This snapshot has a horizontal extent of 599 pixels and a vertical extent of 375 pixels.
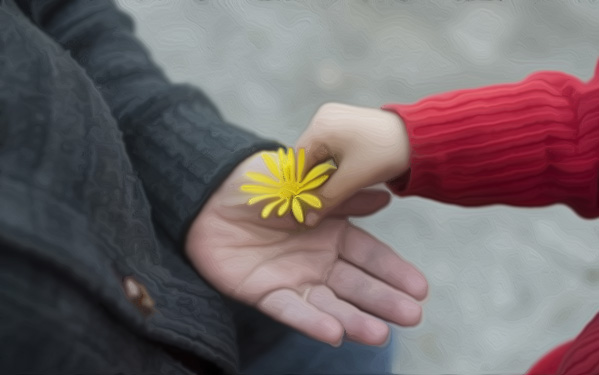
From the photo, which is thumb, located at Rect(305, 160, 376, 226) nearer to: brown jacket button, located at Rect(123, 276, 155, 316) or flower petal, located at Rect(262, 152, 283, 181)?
flower petal, located at Rect(262, 152, 283, 181)

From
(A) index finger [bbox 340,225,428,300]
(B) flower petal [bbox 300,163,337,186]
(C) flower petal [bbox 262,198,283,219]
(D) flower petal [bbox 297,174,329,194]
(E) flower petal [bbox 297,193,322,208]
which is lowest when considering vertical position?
(A) index finger [bbox 340,225,428,300]

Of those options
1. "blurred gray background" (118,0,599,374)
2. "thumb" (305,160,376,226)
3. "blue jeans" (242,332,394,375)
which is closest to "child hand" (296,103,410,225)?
"thumb" (305,160,376,226)

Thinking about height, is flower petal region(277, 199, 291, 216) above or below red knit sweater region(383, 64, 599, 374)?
below

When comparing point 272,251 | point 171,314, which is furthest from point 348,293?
point 171,314

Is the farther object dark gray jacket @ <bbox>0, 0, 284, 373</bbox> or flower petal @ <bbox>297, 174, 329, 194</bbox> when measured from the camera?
flower petal @ <bbox>297, 174, 329, 194</bbox>

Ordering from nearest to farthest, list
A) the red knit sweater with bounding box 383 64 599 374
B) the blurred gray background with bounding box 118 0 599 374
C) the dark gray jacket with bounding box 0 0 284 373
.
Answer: the dark gray jacket with bounding box 0 0 284 373
the red knit sweater with bounding box 383 64 599 374
the blurred gray background with bounding box 118 0 599 374

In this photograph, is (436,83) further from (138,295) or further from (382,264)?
(138,295)

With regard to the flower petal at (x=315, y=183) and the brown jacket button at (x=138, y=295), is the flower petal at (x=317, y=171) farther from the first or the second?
the brown jacket button at (x=138, y=295)
